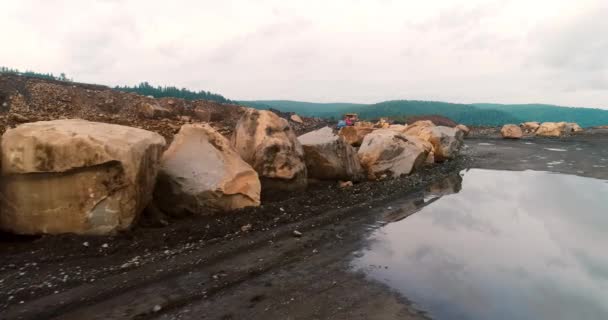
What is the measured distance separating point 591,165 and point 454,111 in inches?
6474

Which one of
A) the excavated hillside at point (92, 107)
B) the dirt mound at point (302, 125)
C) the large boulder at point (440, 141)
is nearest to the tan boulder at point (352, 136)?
the large boulder at point (440, 141)

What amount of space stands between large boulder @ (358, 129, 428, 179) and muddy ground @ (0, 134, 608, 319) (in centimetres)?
509

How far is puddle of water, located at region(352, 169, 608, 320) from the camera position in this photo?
4508 mm

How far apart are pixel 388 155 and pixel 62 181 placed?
941 cm

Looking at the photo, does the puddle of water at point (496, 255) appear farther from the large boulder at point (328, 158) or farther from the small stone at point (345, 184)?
the large boulder at point (328, 158)

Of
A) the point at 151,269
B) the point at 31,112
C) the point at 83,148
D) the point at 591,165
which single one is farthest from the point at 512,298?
the point at 31,112

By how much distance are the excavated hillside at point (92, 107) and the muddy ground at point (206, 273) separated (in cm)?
1008

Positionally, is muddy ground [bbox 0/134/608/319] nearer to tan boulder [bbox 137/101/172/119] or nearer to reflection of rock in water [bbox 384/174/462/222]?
reflection of rock in water [bbox 384/174/462/222]

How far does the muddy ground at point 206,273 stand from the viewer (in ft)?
13.3

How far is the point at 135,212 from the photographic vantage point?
20.4ft

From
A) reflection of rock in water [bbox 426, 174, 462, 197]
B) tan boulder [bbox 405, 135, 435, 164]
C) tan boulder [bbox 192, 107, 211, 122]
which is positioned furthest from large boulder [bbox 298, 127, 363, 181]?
tan boulder [bbox 192, 107, 211, 122]

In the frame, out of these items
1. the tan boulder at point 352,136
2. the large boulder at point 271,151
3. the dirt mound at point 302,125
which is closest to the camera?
the large boulder at point 271,151

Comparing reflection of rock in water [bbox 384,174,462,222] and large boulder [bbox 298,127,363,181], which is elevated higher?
large boulder [bbox 298,127,363,181]

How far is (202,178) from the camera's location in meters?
7.29
